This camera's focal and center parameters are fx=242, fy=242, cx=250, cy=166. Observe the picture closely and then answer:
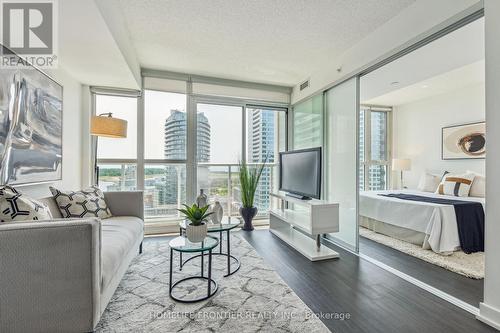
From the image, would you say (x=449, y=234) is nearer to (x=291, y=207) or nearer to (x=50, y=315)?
(x=291, y=207)

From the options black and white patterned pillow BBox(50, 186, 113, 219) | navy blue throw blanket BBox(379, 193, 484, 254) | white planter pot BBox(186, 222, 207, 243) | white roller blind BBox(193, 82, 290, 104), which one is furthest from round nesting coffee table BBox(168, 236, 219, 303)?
navy blue throw blanket BBox(379, 193, 484, 254)

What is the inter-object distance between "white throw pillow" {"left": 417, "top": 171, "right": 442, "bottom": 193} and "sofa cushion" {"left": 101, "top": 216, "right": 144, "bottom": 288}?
494cm

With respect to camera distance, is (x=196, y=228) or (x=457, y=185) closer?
(x=196, y=228)

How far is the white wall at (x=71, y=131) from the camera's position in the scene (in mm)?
2947

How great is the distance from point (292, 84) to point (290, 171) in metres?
1.73

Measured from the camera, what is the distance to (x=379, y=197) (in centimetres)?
380

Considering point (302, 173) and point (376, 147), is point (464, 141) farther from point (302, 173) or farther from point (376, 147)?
point (302, 173)

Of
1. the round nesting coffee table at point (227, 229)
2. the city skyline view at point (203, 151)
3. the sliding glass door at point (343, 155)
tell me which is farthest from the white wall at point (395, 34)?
the round nesting coffee table at point (227, 229)

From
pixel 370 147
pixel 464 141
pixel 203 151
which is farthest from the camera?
pixel 370 147

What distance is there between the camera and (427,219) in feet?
9.80

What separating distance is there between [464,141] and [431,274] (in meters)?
3.18

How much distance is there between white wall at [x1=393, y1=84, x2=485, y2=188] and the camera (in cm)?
425

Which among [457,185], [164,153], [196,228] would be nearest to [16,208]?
[196,228]

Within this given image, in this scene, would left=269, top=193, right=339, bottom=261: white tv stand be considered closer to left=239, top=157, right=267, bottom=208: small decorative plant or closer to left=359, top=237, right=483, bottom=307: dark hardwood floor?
left=359, top=237, right=483, bottom=307: dark hardwood floor
